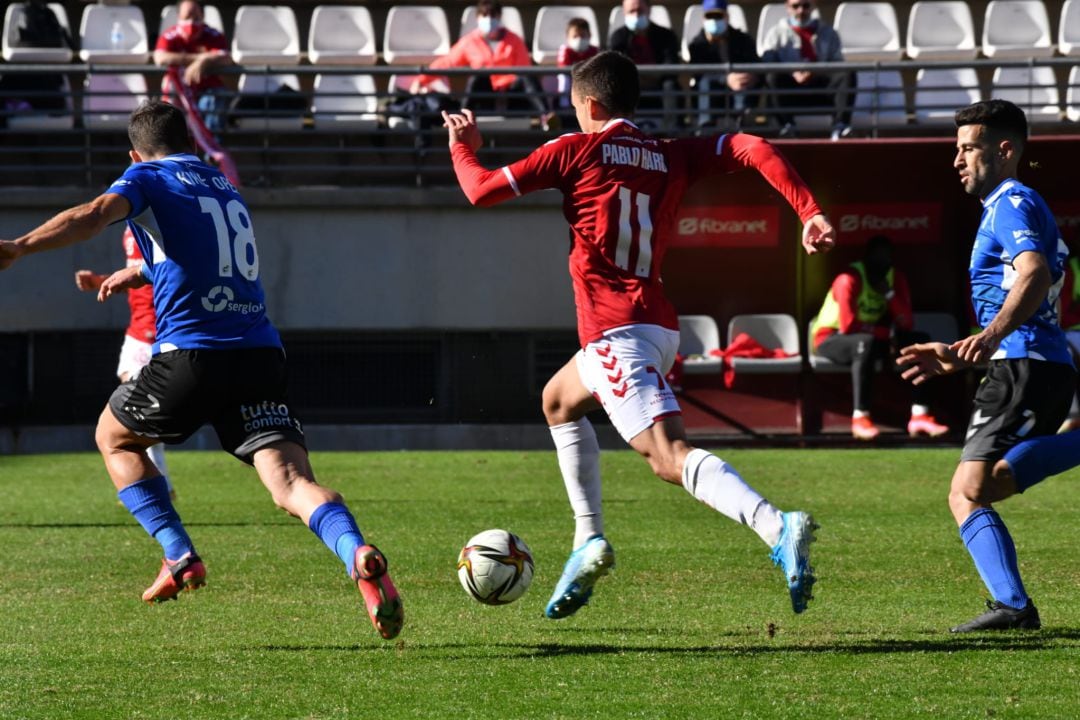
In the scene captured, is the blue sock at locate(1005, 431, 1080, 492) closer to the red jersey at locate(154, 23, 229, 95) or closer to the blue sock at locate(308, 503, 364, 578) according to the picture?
the blue sock at locate(308, 503, 364, 578)

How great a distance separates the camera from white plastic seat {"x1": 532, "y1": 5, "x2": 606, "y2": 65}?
1928 centimetres

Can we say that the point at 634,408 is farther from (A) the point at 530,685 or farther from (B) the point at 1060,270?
(B) the point at 1060,270

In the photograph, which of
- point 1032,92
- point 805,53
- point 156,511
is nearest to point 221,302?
point 156,511

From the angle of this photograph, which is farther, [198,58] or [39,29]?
[39,29]

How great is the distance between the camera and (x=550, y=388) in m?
6.92

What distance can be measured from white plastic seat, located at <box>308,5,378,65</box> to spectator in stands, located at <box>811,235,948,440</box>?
6.45m

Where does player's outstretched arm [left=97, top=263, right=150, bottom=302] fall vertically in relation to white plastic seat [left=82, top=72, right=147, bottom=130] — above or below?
below

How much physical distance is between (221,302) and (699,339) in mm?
11562

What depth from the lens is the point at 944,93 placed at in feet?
62.0

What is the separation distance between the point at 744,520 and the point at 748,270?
12180 mm

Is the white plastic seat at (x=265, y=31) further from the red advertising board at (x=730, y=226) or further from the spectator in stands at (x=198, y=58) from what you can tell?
the red advertising board at (x=730, y=226)

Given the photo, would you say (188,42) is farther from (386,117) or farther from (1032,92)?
(1032,92)

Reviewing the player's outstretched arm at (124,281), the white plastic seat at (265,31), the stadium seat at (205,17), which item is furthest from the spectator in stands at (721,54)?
the player's outstretched arm at (124,281)

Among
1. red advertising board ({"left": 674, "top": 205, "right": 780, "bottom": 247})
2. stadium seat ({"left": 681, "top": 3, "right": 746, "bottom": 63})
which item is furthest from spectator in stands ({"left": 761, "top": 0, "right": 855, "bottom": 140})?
stadium seat ({"left": 681, "top": 3, "right": 746, "bottom": 63})
